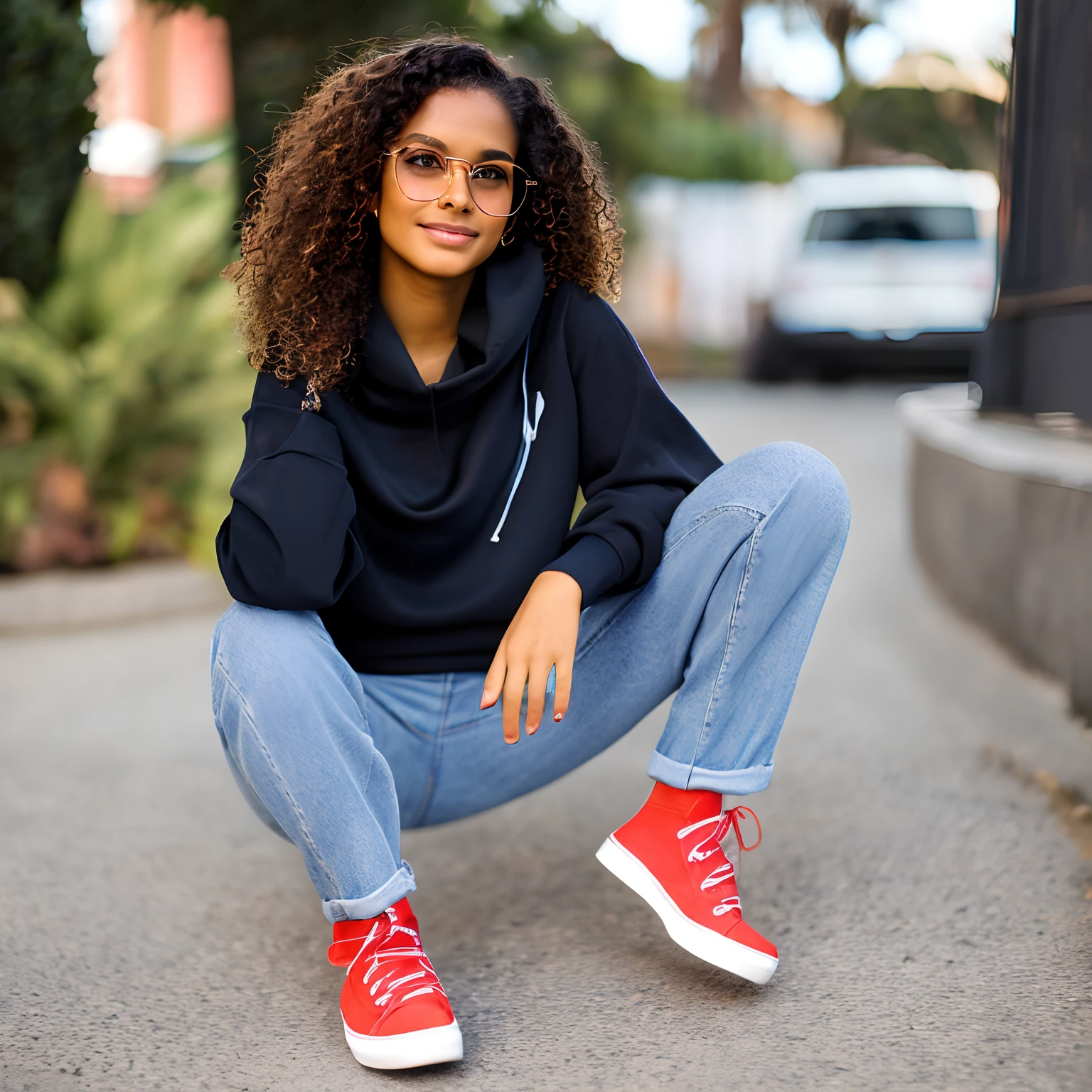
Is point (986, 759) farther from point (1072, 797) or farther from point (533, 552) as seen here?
point (533, 552)

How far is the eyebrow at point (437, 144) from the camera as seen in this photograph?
6.41 ft

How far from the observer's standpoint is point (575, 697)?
202cm

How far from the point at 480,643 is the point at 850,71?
20.6 meters

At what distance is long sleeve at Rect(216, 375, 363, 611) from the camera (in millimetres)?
1758

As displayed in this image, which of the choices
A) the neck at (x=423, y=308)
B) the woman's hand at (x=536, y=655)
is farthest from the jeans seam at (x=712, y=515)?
the neck at (x=423, y=308)

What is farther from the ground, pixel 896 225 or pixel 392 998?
pixel 896 225

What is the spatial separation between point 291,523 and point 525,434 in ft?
1.54

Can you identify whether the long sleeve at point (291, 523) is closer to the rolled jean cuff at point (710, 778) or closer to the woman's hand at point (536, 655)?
the woman's hand at point (536, 655)

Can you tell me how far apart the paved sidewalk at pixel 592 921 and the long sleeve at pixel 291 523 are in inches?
26.3

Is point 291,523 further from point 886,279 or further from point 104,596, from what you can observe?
point 886,279

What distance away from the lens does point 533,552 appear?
2020 millimetres

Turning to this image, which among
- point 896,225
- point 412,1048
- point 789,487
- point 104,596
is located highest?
point 896,225

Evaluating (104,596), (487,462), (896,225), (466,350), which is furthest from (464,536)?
(896,225)

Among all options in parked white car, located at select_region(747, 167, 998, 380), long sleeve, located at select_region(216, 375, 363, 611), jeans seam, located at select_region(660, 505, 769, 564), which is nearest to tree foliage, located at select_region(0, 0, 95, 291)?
long sleeve, located at select_region(216, 375, 363, 611)
